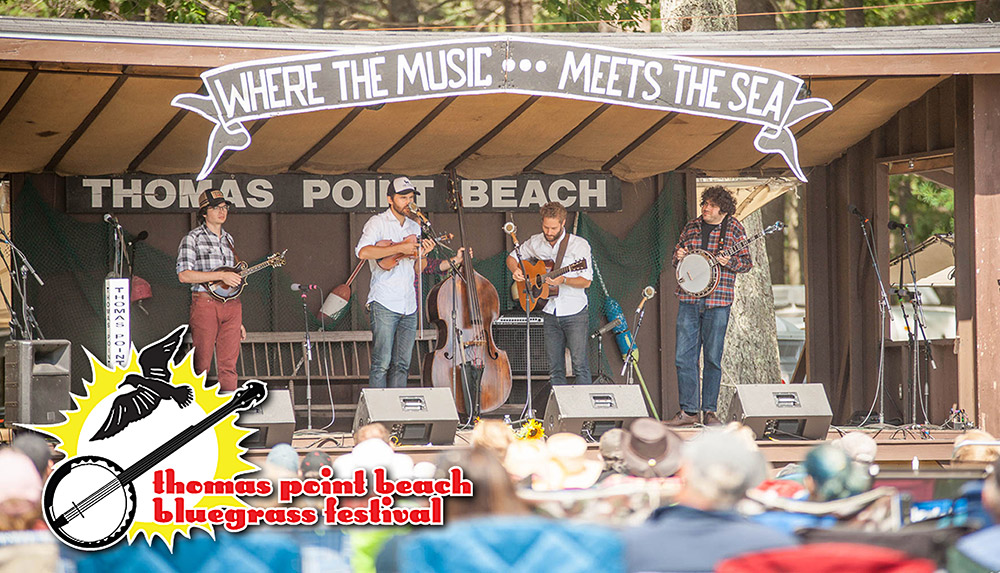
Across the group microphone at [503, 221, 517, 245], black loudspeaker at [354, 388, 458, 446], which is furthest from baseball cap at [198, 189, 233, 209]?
microphone at [503, 221, 517, 245]

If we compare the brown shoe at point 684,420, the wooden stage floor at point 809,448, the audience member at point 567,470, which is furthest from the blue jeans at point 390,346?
the audience member at point 567,470

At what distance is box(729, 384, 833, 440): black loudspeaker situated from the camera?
834 cm

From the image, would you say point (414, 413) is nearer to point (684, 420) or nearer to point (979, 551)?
point (684, 420)

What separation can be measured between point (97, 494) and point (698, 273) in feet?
20.6

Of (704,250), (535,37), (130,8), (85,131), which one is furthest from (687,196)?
(130,8)

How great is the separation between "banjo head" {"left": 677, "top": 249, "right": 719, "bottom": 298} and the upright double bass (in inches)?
60.8

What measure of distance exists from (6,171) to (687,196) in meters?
5.90

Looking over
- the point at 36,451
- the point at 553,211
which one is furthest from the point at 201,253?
the point at 36,451

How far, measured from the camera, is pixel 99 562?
3.52m

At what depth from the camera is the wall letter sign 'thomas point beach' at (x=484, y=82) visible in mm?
7332

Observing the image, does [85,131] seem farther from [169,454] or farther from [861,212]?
[861,212]

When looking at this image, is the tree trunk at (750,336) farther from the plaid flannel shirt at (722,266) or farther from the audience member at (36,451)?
the audience member at (36,451)

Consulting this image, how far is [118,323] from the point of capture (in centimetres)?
790

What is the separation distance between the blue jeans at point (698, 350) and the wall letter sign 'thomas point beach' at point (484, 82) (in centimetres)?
187
